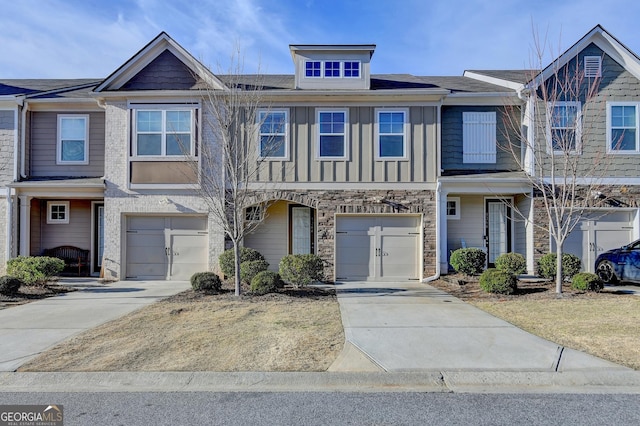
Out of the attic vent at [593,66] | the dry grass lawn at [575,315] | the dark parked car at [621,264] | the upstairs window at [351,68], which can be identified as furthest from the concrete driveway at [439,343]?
the attic vent at [593,66]

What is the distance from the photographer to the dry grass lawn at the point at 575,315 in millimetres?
6262

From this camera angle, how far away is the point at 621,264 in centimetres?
1212

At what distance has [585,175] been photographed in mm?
13016

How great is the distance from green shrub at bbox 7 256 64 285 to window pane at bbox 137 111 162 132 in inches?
189

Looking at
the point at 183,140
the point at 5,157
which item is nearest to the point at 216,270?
the point at 183,140

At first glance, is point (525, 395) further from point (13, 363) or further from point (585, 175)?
point (585, 175)

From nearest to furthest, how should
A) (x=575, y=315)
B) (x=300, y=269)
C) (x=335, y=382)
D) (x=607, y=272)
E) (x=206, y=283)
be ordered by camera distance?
(x=335, y=382) < (x=575, y=315) < (x=206, y=283) < (x=300, y=269) < (x=607, y=272)

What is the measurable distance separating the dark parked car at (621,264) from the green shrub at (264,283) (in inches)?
388

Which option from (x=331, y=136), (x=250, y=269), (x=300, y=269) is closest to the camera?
(x=300, y=269)

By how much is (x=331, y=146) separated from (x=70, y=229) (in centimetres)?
985

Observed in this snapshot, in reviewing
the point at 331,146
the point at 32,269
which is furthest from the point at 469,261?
the point at 32,269

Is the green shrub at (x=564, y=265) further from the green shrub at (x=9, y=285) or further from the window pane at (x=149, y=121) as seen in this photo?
the green shrub at (x=9, y=285)

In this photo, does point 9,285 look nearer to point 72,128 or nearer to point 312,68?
point 72,128

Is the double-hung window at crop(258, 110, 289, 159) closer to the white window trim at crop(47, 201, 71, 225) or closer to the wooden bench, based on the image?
the wooden bench
